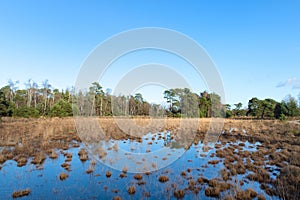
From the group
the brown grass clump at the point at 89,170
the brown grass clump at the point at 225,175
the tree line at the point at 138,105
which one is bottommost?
the brown grass clump at the point at 89,170

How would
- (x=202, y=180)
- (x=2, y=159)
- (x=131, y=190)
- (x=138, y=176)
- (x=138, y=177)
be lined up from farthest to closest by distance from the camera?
1. (x=2, y=159)
2. (x=138, y=176)
3. (x=138, y=177)
4. (x=202, y=180)
5. (x=131, y=190)

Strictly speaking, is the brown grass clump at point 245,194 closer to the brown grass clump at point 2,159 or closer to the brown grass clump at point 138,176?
the brown grass clump at point 138,176

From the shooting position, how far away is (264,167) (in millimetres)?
8047

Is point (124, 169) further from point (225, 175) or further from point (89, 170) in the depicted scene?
point (225, 175)

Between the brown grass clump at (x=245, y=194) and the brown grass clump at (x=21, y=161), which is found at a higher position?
the brown grass clump at (x=21, y=161)

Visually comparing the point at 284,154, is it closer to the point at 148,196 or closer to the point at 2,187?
the point at 148,196

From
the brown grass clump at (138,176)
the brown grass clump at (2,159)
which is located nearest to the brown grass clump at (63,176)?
the brown grass clump at (138,176)

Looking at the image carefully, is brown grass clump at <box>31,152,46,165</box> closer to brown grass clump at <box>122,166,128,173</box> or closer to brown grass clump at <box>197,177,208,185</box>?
brown grass clump at <box>122,166,128,173</box>

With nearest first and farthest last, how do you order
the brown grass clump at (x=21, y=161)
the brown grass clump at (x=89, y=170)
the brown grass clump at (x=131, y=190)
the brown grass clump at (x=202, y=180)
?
the brown grass clump at (x=131, y=190) → the brown grass clump at (x=202, y=180) → the brown grass clump at (x=89, y=170) → the brown grass clump at (x=21, y=161)

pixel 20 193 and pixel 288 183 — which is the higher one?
pixel 288 183

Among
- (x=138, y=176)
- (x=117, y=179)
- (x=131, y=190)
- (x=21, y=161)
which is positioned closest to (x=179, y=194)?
(x=131, y=190)

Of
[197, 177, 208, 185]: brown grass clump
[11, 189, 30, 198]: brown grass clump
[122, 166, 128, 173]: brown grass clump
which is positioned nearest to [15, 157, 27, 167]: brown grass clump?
[11, 189, 30, 198]: brown grass clump

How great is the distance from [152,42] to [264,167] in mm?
9796

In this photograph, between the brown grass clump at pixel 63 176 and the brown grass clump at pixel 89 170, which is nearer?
the brown grass clump at pixel 63 176
